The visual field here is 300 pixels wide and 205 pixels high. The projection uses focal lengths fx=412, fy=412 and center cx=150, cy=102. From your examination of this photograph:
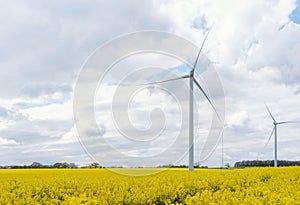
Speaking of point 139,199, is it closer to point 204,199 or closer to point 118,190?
point 118,190

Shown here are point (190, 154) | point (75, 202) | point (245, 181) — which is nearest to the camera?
point (75, 202)

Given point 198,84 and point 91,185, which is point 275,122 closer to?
point 198,84

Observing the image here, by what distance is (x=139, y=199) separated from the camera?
41.0 feet

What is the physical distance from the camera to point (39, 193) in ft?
48.1

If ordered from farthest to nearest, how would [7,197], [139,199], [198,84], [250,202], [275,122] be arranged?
[275,122] → [198,84] → [139,199] → [7,197] → [250,202]

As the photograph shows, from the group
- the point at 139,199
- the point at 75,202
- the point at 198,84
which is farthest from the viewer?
the point at 198,84

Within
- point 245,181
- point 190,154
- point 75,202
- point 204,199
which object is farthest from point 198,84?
point 75,202

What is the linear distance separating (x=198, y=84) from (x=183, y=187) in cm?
1941

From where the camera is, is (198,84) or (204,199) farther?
(198,84)

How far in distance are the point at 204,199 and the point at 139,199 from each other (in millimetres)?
4162

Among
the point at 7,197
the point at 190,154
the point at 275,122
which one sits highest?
the point at 275,122

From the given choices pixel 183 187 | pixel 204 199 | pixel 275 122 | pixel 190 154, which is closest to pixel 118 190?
pixel 183 187

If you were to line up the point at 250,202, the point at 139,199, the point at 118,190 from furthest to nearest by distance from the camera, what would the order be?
the point at 118,190, the point at 139,199, the point at 250,202

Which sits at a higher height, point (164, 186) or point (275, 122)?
point (275, 122)
